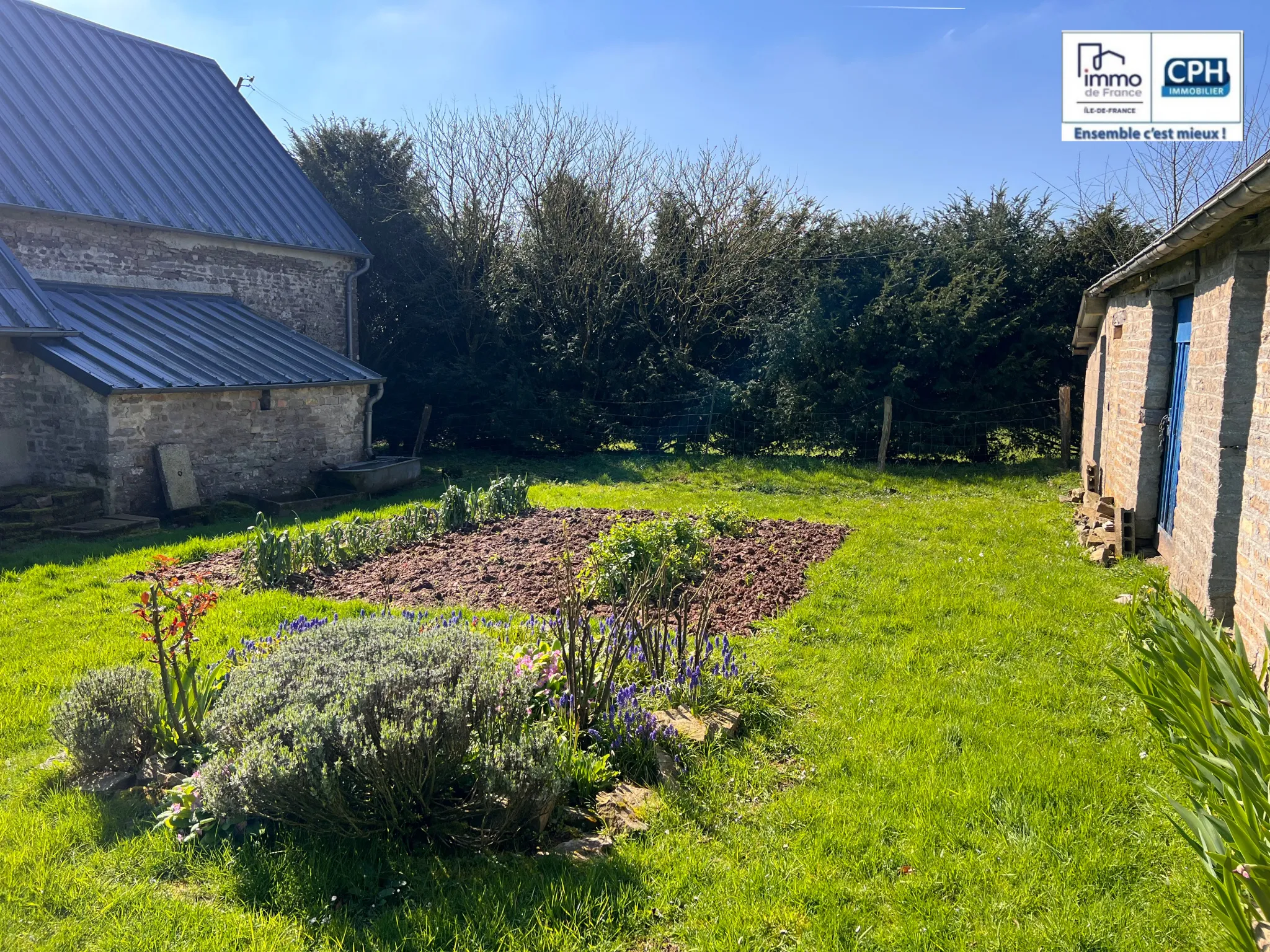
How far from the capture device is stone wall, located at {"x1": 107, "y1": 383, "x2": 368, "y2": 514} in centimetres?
1048

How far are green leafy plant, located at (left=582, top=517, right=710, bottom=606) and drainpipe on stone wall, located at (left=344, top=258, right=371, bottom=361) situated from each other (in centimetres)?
1198

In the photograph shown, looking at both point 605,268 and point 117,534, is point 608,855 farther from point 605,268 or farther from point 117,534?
point 605,268

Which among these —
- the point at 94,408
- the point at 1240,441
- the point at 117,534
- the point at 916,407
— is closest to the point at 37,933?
the point at 1240,441

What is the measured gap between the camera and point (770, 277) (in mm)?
16547

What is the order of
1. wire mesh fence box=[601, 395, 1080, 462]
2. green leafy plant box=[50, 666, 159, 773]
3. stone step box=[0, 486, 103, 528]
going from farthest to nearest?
1. wire mesh fence box=[601, 395, 1080, 462]
2. stone step box=[0, 486, 103, 528]
3. green leafy plant box=[50, 666, 159, 773]

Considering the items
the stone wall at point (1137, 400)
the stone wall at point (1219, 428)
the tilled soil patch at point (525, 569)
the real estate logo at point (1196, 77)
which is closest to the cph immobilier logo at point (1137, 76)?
the real estate logo at point (1196, 77)

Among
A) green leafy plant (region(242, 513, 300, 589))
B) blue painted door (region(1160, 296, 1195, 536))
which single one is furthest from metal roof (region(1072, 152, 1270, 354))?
green leafy plant (region(242, 513, 300, 589))

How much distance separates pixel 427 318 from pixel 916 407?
10.7 m

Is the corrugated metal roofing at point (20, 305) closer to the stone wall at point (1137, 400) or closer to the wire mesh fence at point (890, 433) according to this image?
the wire mesh fence at point (890, 433)

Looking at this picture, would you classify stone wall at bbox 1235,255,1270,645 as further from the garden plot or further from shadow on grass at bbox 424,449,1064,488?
shadow on grass at bbox 424,449,1064,488

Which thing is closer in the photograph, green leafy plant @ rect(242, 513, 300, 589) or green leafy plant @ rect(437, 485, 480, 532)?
green leafy plant @ rect(242, 513, 300, 589)

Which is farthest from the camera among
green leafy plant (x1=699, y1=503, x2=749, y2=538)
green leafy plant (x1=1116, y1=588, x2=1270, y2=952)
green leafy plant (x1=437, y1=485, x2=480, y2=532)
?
green leafy plant (x1=437, y1=485, x2=480, y2=532)

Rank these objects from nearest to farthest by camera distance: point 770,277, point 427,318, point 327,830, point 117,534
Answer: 1. point 327,830
2. point 117,534
3. point 770,277
4. point 427,318

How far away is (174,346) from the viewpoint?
39.2ft
